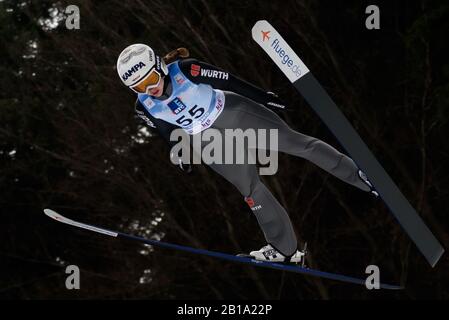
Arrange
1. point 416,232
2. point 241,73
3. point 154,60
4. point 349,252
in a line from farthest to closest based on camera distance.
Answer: point 349,252, point 241,73, point 416,232, point 154,60

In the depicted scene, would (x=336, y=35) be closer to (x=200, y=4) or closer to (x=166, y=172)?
(x=200, y=4)

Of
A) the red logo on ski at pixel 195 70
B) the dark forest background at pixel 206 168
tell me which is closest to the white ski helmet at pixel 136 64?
the red logo on ski at pixel 195 70

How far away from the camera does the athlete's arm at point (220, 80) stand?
4535 millimetres

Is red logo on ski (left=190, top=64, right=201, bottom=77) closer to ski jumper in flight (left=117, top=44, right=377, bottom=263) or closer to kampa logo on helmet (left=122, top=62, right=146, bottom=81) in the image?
ski jumper in flight (left=117, top=44, right=377, bottom=263)

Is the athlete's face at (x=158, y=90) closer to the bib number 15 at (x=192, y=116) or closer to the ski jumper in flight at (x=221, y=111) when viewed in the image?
the ski jumper in flight at (x=221, y=111)

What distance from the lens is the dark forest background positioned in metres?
8.73

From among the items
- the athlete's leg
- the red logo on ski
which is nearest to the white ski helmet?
the red logo on ski

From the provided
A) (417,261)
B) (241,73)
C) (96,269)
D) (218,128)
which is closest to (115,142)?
(241,73)

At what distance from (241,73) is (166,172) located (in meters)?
1.64

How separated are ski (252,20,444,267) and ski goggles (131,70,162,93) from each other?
1.97 feet

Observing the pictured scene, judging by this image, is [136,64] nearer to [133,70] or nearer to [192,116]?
[133,70]

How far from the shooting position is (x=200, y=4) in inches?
374

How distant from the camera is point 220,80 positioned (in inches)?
179

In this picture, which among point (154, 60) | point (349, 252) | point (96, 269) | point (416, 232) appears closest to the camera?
point (154, 60)
